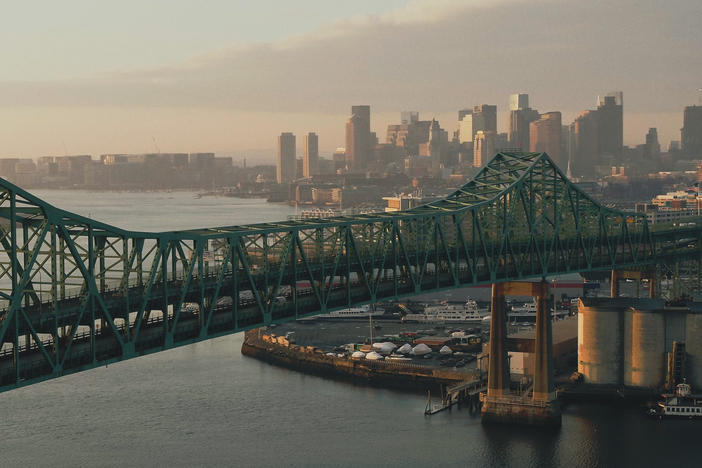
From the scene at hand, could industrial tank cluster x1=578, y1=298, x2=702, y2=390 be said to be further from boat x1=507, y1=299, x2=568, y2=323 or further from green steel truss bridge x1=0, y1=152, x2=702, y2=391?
boat x1=507, y1=299, x2=568, y2=323

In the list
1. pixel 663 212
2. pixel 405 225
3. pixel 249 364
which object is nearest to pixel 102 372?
pixel 249 364

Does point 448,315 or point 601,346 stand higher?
point 601,346

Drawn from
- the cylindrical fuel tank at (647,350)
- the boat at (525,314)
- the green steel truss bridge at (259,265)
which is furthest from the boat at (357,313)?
the cylindrical fuel tank at (647,350)

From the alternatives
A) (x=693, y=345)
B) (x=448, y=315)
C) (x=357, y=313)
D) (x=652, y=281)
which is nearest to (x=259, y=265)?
(x=693, y=345)

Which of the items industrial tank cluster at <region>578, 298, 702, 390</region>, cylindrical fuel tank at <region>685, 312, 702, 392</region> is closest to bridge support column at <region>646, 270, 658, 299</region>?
industrial tank cluster at <region>578, 298, 702, 390</region>

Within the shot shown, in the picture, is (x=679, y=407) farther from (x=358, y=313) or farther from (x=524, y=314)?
(x=358, y=313)

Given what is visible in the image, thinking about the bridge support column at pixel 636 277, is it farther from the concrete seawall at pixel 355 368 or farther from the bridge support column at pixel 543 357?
the bridge support column at pixel 543 357
